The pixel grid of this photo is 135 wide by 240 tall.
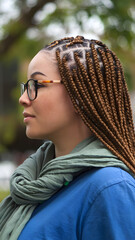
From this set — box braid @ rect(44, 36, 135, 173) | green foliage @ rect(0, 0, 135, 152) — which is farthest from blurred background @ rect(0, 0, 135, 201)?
box braid @ rect(44, 36, 135, 173)

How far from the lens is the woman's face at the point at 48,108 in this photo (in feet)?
5.86

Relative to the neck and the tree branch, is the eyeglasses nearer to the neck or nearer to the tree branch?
the neck

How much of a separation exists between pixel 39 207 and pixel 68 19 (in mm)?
3957

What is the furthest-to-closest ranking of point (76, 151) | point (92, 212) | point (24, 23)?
1. point (24, 23)
2. point (76, 151)
3. point (92, 212)

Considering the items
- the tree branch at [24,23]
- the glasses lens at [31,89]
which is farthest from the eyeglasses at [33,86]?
the tree branch at [24,23]

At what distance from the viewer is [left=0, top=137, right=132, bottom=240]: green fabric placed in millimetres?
1659

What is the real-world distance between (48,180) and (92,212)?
248 mm

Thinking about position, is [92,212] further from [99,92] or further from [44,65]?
[44,65]

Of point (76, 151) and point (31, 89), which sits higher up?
point (31, 89)

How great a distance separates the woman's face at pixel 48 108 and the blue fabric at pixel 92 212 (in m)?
0.27

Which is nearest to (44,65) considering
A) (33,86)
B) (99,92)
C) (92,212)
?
(33,86)

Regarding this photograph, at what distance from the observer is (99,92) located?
1.77 metres

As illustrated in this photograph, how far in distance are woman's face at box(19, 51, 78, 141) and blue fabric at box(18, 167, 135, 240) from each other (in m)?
0.27

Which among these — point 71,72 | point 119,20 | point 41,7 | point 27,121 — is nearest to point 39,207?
point 27,121
